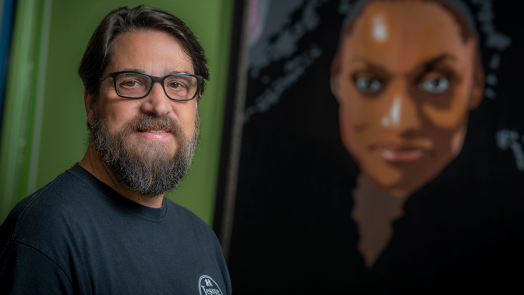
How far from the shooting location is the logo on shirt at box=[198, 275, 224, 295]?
94cm

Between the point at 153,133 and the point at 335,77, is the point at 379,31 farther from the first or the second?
the point at 153,133

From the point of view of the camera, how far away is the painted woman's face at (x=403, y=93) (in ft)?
7.02

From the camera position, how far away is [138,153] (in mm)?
903

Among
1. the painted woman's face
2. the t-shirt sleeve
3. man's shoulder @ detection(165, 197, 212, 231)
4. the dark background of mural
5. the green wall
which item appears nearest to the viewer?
the t-shirt sleeve

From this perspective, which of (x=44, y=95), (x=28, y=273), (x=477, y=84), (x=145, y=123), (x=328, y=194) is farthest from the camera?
(x=477, y=84)

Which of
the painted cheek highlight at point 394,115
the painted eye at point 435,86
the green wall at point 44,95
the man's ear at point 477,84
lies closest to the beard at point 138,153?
the green wall at point 44,95

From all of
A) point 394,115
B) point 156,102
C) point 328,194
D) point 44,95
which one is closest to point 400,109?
point 394,115

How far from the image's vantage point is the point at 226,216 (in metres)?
2.00

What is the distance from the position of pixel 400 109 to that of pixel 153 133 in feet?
5.21

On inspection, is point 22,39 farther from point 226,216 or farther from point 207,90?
point 226,216

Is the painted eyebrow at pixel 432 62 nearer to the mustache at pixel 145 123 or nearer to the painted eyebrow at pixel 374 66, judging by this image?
the painted eyebrow at pixel 374 66

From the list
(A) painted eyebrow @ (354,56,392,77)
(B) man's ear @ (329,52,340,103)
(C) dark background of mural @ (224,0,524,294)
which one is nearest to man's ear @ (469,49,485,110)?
(C) dark background of mural @ (224,0,524,294)

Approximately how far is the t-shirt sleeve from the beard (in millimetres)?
247

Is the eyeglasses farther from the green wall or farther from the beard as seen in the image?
the green wall
